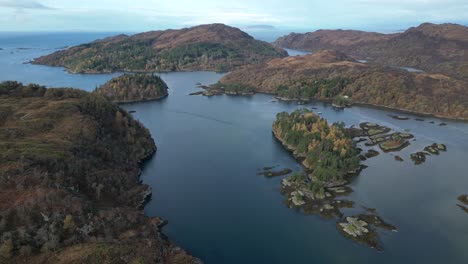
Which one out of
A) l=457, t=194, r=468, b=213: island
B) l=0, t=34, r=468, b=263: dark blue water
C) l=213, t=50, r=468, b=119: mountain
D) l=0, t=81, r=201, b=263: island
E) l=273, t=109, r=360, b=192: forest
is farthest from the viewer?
l=213, t=50, r=468, b=119: mountain

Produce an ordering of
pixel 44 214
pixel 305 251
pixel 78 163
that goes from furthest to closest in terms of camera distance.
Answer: pixel 78 163 → pixel 305 251 → pixel 44 214

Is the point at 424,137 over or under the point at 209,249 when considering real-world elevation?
over

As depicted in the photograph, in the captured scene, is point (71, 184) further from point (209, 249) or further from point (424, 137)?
point (424, 137)

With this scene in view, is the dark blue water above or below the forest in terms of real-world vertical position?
below

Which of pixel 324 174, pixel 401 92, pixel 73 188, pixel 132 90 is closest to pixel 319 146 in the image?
pixel 324 174

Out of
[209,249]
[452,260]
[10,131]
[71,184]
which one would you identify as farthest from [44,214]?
[452,260]

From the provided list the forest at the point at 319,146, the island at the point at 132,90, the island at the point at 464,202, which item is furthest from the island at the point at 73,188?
the island at the point at 132,90

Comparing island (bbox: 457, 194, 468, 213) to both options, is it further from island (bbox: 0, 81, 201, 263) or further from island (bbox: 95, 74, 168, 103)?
island (bbox: 95, 74, 168, 103)

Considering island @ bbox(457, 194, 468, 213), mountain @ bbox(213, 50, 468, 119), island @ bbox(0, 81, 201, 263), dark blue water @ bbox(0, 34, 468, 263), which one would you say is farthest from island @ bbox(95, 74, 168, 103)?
island @ bbox(457, 194, 468, 213)
